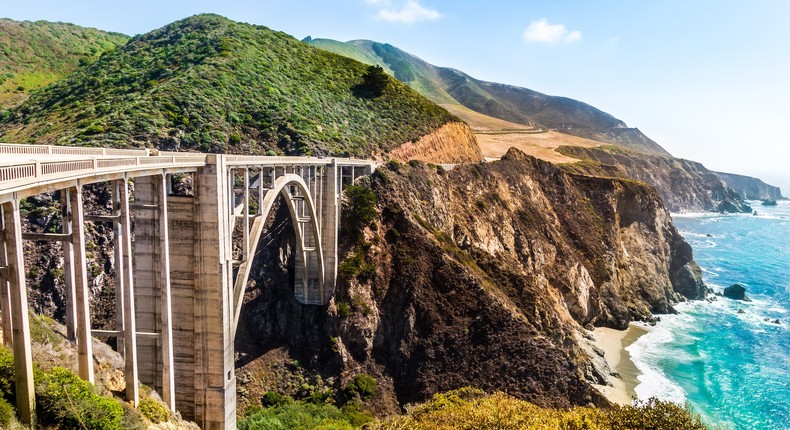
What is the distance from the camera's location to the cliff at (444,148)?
56281mm

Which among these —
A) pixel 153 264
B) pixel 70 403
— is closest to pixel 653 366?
pixel 153 264

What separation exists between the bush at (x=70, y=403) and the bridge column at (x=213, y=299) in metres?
6.76

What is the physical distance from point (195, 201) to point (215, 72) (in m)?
39.5

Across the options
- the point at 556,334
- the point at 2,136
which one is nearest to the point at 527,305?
the point at 556,334

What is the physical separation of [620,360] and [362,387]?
2420 centimetres

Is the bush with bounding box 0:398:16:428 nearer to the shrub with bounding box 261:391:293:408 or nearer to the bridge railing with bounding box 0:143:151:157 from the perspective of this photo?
the bridge railing with bounding box 0:143:151:157

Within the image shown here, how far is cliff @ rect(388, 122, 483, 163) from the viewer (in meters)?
56.3

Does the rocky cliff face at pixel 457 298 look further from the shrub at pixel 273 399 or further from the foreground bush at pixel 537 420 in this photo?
the foreground bush at pixel 537 420

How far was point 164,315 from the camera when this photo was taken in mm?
14648

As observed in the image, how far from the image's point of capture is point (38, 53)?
68750 millimetres

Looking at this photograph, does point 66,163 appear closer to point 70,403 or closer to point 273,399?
point 70,403

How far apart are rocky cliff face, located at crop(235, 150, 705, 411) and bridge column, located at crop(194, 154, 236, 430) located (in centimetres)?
1226

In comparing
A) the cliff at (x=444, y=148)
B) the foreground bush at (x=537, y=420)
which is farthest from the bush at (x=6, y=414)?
the cliff at (x=444, y=148)

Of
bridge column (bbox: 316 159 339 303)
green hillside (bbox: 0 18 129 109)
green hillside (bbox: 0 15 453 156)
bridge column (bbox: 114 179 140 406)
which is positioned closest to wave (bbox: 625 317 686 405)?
bridge column (bbox: 316 159 339 303)
